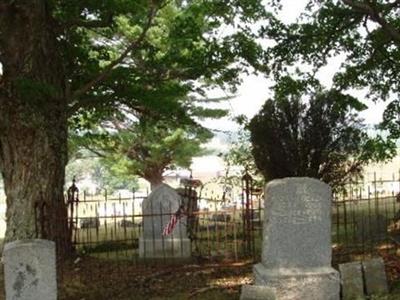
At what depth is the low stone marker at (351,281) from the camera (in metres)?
7.48

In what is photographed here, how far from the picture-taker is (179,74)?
39.1ft

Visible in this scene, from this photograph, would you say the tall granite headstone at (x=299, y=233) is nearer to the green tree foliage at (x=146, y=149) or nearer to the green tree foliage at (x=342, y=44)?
the green tree foliage at (x=342, y=44)

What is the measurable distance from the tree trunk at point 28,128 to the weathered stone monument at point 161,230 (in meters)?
2.17

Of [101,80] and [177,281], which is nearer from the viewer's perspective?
[177,281]

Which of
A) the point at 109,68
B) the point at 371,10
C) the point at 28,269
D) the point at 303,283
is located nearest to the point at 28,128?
the point at 109,68

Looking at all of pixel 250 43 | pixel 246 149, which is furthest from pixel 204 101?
pixel 250 43

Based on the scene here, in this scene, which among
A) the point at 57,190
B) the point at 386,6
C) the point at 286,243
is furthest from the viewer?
the point at 386,6

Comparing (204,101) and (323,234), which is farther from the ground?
(204,101)

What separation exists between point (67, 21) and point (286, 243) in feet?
20.1

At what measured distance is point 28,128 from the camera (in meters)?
9.62

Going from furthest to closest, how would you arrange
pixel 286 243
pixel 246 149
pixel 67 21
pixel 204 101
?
1. pixel 204 101
2. pixel 246 149
3. pixel 67 21
4. pixel 286 243

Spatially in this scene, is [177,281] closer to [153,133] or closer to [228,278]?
[228,278]

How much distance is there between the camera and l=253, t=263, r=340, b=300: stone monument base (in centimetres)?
727

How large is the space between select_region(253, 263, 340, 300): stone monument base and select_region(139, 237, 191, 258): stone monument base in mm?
4442
